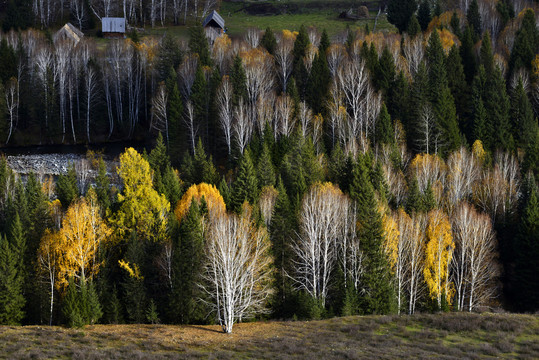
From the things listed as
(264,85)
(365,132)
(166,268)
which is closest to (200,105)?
(264,85)

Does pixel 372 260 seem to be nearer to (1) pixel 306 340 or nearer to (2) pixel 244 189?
(1) pixel 306 340

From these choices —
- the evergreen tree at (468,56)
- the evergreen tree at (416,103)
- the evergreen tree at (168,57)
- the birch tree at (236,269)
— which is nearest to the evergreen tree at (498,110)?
the evergreen tree at (468,56)

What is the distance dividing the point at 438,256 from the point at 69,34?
94.0 meters

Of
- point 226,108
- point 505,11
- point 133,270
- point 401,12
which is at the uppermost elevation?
point 401,12

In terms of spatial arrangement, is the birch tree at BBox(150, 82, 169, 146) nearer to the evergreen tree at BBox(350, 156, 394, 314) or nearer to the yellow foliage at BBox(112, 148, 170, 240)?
the yellow foliage at BBox(112, 148, 170, 240)

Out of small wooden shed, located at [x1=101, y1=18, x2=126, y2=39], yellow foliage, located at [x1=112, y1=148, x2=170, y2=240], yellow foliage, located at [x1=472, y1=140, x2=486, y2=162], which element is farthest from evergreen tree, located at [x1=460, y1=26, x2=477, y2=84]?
small wooden shed, located at [x1=101, y1=18, x2=126, y2=39]

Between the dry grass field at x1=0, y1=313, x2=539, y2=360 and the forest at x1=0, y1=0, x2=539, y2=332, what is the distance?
3.03 metres

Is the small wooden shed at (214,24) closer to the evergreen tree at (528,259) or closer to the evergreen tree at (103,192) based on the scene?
the evergreen tree at (103,192)

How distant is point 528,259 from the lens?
2562 inches

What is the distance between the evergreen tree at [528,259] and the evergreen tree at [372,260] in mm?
14541

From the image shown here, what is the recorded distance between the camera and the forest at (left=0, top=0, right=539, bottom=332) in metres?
58.8

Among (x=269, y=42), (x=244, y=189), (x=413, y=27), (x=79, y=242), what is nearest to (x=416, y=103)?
(x=413, y=27)

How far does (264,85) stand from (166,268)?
160 ft

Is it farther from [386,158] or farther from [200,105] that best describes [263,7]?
[386,158]
